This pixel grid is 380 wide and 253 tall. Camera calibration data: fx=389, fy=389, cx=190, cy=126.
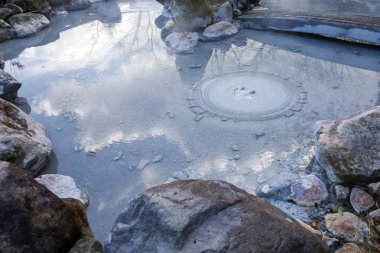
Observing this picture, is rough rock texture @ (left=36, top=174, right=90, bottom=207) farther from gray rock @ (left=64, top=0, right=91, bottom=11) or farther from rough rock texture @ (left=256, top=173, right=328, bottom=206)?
gray rock @ (left=64, top=0, right=91, bottom=11)

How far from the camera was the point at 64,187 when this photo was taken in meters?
A: 3.15

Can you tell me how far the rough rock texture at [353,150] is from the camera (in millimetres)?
2852

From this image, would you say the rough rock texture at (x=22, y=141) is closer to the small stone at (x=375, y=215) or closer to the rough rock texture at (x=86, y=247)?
the rough rock texture at (x=86, y=247)

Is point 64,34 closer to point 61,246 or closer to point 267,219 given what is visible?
point 61,246

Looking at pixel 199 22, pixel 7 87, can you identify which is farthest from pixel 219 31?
pixel 7 87

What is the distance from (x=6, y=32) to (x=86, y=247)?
6.11 m

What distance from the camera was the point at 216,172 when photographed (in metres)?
3.34

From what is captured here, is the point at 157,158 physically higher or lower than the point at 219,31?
lower

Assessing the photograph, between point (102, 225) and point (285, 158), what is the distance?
5.42 feet

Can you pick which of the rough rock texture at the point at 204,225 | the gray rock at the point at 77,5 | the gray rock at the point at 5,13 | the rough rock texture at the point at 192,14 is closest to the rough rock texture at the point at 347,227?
the rough rock texture at the point at 204,225

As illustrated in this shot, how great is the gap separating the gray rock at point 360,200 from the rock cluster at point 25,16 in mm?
6422

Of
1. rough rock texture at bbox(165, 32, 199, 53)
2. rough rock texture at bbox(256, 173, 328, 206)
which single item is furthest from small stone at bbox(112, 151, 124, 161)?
rough rock texture at bbox(165, 32, 199, 53)

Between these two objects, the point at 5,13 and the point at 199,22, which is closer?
the point at 199,22

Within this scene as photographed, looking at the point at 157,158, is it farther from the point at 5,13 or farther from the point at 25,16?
the point at 5,13
